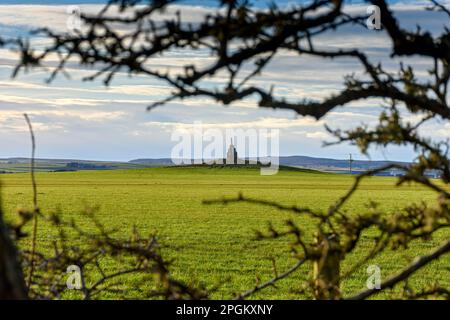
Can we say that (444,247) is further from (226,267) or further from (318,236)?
(226,267)

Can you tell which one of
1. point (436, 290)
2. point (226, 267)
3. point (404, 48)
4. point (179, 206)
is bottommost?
point (179, 206)

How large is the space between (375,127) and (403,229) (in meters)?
0.67

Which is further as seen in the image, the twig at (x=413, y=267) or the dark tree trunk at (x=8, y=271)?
the twig at (x=413, y=267)

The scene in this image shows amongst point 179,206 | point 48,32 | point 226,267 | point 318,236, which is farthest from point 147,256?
point 179,206

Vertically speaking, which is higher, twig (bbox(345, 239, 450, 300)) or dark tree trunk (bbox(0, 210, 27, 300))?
dark tree trunk (bbox(0, 210, 27, 300))

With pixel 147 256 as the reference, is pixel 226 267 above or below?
below

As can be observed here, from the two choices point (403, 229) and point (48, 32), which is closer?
point (48, 32)

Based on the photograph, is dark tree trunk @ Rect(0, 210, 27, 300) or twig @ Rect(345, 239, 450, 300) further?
twig @ Rect(345, 239, 450, 300)

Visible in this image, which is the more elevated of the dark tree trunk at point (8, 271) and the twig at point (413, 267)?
the dark tree trunk at point (8, 271)

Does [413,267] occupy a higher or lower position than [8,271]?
lower

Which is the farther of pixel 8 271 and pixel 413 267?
pixel 413 267

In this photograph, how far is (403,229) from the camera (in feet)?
10.5

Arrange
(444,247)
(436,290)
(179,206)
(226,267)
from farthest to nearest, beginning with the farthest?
1. (179,206)
2. (226,267)
3. (436,290)
4. (444,247)

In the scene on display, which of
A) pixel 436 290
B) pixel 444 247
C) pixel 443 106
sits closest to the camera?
pixel 444 247
